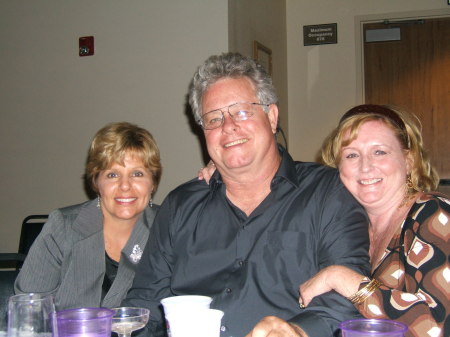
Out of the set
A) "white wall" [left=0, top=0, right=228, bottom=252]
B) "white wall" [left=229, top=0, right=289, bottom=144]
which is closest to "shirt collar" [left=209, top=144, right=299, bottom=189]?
"white wall" [left=0, top=0, right=228, bottom=252]

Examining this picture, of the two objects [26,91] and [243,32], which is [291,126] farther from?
[26,91]

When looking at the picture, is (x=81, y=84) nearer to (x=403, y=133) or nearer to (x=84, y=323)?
(x=403, y=133)

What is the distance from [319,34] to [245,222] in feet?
13.5

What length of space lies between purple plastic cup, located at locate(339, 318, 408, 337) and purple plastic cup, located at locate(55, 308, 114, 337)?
0.49 m

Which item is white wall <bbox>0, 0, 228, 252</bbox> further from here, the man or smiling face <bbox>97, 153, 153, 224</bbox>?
the man

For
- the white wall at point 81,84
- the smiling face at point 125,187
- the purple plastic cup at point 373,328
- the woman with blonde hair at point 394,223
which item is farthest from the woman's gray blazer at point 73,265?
the white wall at point 81,84

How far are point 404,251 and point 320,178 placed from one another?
1.43 ft

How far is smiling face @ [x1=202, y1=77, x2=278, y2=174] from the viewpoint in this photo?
1881 mm

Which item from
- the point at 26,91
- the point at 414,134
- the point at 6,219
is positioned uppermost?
the point at 26,91

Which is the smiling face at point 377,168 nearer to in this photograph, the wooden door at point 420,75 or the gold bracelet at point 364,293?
the gold bracelet at point 364,293

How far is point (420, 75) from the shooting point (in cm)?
526

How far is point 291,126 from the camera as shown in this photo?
218 inches

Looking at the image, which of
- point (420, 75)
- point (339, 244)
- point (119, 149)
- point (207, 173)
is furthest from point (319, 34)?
point (339, 244)

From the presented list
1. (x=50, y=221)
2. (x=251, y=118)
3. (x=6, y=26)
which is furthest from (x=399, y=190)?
(x=6, y=26)
